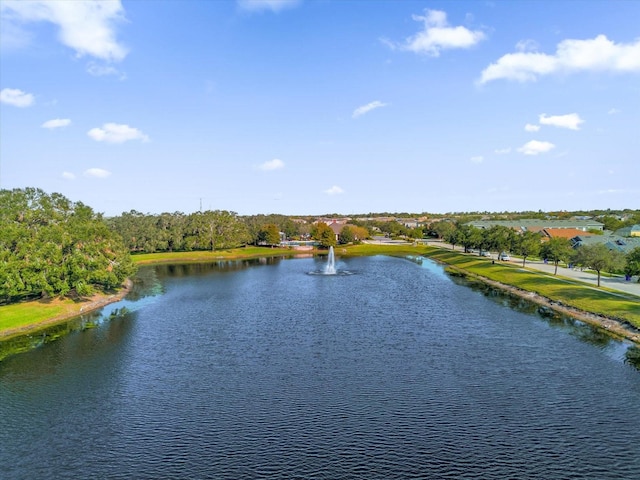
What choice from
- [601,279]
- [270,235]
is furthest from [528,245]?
[270,235]

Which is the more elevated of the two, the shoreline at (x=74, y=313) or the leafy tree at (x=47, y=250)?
the leafy tree at (x=47, y=250)

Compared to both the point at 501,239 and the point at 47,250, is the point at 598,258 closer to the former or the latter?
the point at 501,239

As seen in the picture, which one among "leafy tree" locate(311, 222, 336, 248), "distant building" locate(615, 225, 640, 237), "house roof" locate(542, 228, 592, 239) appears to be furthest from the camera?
"leafy tree" locate(311, 222, 336, 248)

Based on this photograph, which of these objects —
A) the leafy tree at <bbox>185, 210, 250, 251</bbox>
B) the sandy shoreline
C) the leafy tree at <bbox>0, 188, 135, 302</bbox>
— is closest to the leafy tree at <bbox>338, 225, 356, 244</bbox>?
the leafy tree at <bbox>185, 210, 250, 251</bbox>

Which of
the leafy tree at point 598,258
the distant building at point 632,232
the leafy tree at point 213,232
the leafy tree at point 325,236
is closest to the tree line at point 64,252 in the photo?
the leafy tree at point 598,258

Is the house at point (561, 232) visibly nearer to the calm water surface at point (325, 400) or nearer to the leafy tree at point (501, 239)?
the leafy tree at point (501, 239)

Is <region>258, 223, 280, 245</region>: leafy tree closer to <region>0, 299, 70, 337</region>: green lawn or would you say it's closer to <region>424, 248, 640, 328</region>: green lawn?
<region>424, 248, 640, 328</region>: green lawn
